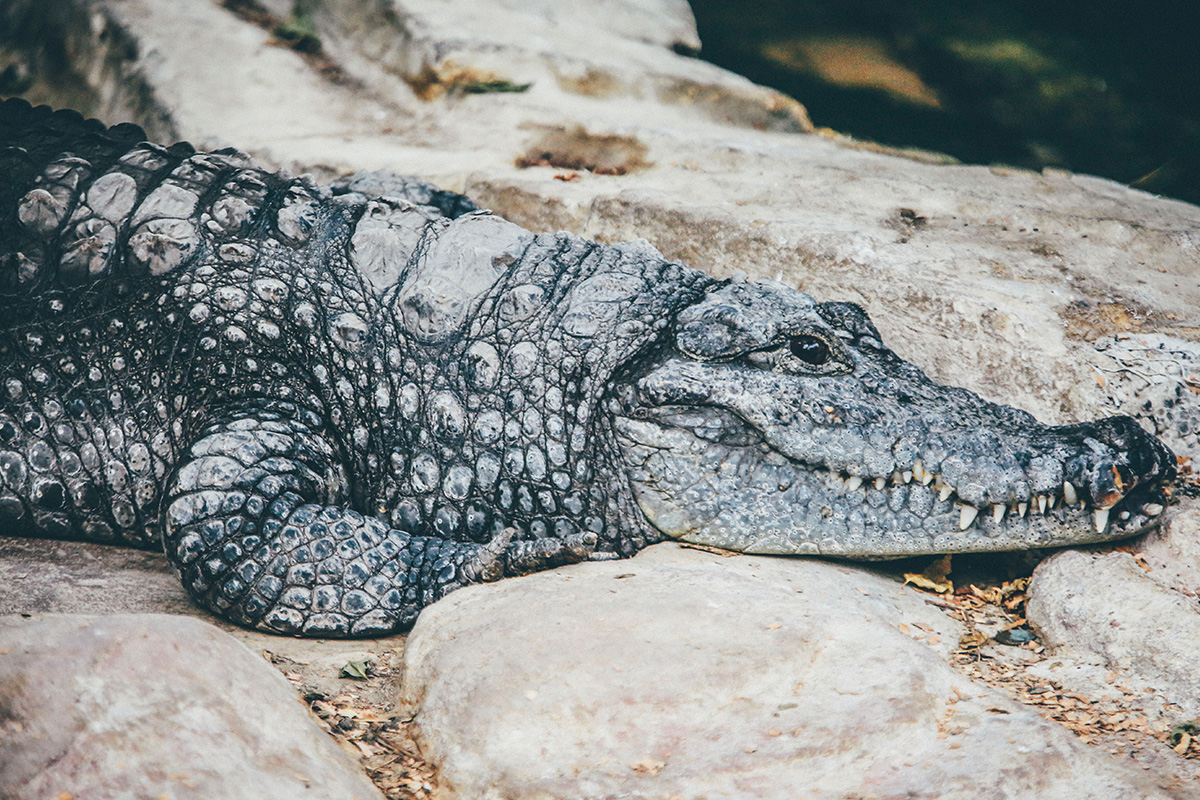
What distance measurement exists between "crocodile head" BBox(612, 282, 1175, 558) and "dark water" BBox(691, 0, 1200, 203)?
5.12m

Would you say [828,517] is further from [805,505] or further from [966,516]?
[966,516]

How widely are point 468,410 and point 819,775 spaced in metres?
2.04

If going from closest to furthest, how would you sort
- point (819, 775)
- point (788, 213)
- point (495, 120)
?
point (819, 775)
point (788, 213)
point (495, 120)

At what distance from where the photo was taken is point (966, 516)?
3.30 metres

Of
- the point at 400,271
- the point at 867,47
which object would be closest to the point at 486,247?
the point at 400,271


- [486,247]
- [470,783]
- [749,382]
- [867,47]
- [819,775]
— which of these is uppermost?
[867,47]

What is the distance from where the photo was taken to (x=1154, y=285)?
4.41 metres

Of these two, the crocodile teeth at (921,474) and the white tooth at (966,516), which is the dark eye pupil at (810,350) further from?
the white tooth at (966,516)

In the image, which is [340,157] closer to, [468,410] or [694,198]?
[694,198]

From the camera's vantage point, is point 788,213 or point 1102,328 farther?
point 788,213

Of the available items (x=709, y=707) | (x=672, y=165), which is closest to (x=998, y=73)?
(x=672, y=165)

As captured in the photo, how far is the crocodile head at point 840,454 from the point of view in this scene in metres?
3.30

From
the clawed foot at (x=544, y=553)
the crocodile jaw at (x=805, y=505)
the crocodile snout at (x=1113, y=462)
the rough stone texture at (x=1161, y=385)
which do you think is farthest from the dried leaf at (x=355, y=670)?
the rough stone texture at (x=1161, y=385)

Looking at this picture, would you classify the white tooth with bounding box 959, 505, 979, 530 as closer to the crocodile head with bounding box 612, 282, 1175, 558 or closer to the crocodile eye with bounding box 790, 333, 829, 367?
the crocodile head with bounding box 612, 282, 1175, 558
